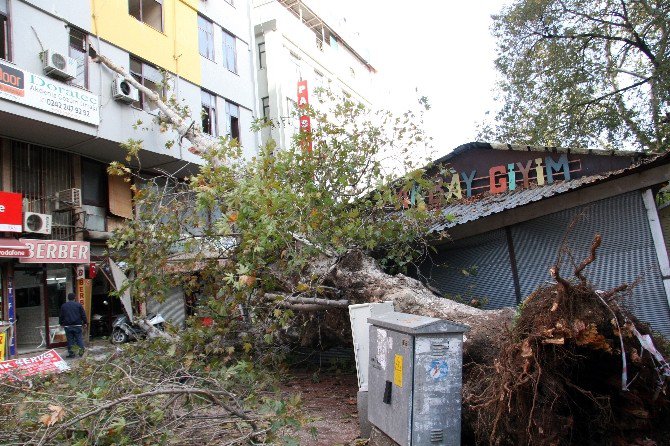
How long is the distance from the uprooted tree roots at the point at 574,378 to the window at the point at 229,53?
58.1 ft

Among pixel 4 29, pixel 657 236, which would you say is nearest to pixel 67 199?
pixel 4 29

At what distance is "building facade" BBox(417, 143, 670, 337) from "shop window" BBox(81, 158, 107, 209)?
420 inches

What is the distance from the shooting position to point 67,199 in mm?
14008

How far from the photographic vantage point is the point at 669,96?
43.5ft

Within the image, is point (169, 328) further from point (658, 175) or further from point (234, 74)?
point (234, 74)

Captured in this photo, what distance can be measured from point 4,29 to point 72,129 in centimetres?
267

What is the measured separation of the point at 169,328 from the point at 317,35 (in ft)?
89.9

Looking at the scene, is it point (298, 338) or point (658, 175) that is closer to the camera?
point (658, 175)

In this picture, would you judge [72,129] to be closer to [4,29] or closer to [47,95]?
[47,95]

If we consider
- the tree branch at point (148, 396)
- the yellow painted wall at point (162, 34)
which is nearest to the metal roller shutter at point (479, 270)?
the tree branch at point (148, 396)

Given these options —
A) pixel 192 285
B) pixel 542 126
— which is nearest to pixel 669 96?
pixel 542 126

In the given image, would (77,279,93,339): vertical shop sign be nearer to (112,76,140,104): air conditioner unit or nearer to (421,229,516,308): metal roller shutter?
(112,76,140,104): air conditioner unit

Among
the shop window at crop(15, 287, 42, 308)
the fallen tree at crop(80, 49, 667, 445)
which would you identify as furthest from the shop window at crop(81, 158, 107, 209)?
the fallen tree at crop(80, 49, 667, 445)

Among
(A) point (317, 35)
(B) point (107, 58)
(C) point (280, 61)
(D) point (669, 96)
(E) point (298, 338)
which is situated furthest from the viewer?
(A) point (317, 35)
